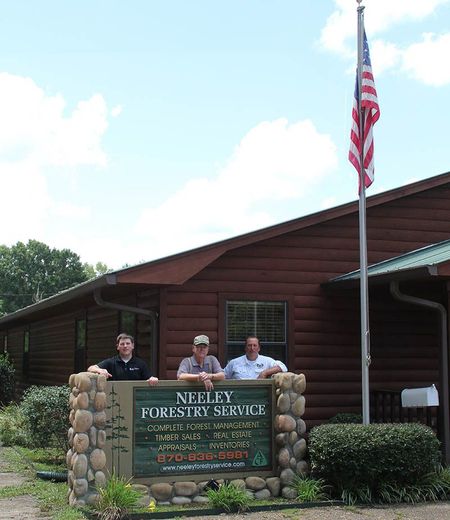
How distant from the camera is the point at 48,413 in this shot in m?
11.2

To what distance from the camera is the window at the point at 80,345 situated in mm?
16750

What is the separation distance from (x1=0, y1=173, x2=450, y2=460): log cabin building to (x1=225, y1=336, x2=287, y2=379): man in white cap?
140 cm

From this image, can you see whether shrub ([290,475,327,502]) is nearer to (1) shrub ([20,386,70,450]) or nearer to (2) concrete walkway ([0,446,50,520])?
(2) concrete walkway ([0,446,50,520])

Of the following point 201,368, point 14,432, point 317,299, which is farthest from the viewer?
point 14,432

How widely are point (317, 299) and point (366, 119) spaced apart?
3.30 metres

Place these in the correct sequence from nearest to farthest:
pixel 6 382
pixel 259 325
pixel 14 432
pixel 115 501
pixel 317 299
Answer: pixel 115 501, pixel 259 325, pixel 317 299, pixel 14 432, pixel 6 382

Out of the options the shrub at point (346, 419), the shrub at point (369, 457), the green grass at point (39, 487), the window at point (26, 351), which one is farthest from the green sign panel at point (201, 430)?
the window at point (26, 351)

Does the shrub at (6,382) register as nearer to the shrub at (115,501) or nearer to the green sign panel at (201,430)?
the green sign panel at (201,430)

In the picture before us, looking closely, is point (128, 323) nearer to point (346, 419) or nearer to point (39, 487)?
point (39, 487)

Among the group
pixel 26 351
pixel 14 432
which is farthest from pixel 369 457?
pixel 26 351

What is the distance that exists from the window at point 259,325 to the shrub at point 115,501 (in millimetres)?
3632

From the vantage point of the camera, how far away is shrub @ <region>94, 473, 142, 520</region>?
769 centimetres

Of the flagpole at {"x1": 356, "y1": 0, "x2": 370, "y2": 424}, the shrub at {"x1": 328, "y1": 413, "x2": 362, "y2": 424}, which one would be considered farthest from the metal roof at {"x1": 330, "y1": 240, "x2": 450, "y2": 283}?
the shrub at {"x1": 328, "y1": 413, "x2": 362, "y2": 424}

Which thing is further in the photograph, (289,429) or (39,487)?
(39,487)
